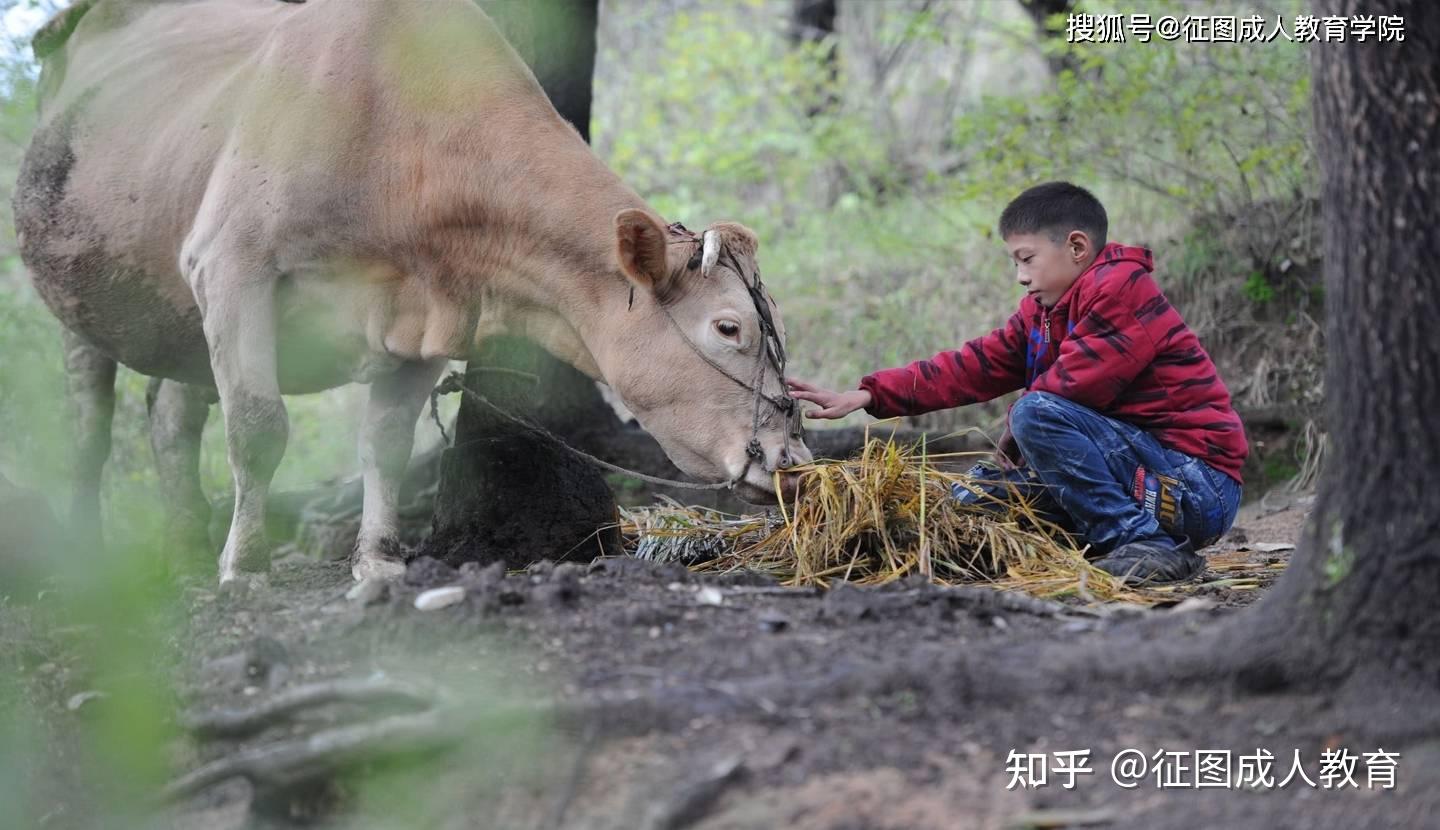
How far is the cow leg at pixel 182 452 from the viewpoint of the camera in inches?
259

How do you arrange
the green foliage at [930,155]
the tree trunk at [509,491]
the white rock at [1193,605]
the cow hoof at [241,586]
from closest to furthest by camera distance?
the white rock at [1193,605]
the cow hoof at [241,586]
the tree trunk at [509,491]
the green foliage at [930,155]

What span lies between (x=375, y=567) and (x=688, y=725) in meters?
2.43

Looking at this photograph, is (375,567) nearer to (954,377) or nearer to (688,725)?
(954,377)

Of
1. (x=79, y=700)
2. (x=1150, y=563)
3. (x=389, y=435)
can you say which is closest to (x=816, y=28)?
(x=389, y=435)

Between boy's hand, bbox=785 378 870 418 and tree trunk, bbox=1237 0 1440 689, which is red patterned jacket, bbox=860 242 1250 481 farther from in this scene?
tree trunk, bbox=1237 0 1440 689

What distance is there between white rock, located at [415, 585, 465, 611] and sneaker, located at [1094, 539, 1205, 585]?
2111mm

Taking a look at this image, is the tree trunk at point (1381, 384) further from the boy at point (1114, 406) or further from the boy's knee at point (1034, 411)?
the boy's knee at point (1034, 411)

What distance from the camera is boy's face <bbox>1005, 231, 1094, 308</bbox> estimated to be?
4801mm

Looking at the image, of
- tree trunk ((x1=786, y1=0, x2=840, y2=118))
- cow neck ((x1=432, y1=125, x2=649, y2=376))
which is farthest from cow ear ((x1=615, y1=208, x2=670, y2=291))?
tree trunk ((x1=786, y1=0, x2=840, y2=118))

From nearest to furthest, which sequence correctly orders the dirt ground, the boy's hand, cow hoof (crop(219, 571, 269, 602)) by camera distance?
the dirt ground → cow hoof (crop(219, 571, 269, 602)) → the boy's hand

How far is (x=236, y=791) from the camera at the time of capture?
3174mm

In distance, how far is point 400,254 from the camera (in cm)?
491

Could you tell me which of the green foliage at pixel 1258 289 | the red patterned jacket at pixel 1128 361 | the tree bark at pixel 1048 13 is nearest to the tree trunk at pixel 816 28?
the tree bark at pixel 1048 13

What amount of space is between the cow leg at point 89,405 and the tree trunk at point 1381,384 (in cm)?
563
